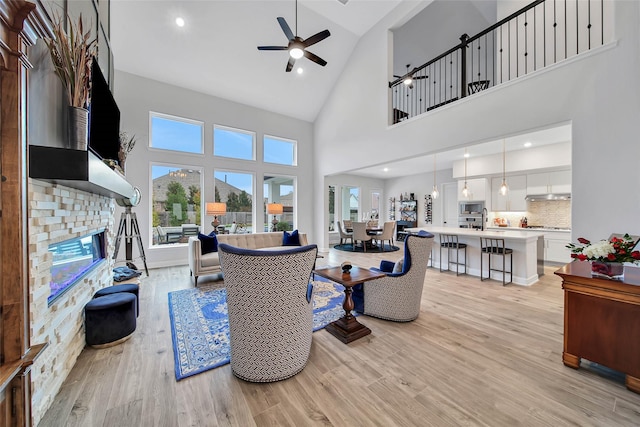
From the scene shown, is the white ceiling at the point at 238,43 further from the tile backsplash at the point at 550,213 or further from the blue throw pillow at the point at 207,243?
the blue throw pillow at the point at 207,243

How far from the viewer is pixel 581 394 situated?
1.76 meters

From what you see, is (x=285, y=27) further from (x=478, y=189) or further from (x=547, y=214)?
(x=547, y=214)

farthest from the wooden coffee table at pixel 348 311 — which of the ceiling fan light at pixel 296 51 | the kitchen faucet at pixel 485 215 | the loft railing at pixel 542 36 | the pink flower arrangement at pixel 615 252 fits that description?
the kitchen faucet at pixel 485 215

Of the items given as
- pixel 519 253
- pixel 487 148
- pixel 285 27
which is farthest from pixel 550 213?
pixel 285 27

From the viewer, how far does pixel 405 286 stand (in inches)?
110

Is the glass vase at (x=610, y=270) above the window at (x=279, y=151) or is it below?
below

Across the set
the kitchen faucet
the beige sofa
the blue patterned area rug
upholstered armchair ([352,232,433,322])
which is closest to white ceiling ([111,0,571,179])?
the kitchen faucet

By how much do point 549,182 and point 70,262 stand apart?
28.7 feet

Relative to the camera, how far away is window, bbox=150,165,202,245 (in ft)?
19.0

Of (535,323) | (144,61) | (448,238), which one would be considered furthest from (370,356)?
(144,61)

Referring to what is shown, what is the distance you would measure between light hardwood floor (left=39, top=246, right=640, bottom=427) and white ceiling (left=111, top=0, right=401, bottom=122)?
547 centimetres

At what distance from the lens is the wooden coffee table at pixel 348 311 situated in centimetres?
249

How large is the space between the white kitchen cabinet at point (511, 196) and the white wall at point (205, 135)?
537 cm

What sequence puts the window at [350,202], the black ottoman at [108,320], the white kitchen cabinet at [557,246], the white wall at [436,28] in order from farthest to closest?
the window at [350,202] → the white wall at [436,28] → the white kitchen cabinet at [557,246] → the black ottoman at [108,320]
